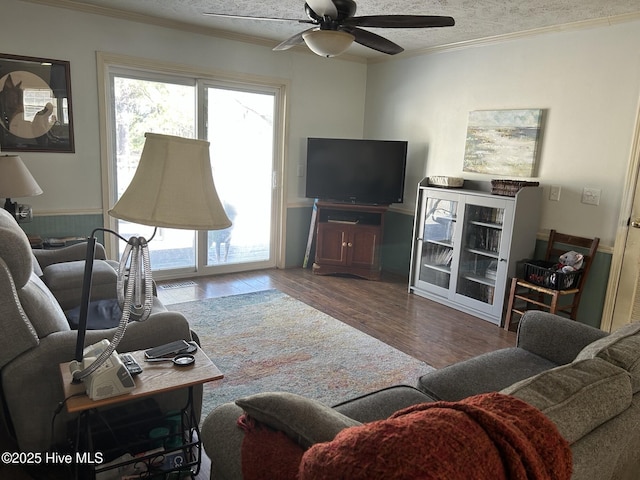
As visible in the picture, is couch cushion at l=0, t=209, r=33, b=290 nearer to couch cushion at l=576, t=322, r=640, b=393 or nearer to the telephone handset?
the telephone handset

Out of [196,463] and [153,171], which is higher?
[153,171]

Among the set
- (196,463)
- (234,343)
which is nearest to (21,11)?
(234,343)

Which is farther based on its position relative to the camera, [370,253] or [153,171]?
[370,253]

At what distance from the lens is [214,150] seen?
5.05 metres

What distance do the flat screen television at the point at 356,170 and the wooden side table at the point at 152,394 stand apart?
12.1 ft

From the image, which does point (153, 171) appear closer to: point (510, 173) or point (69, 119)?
point (69, 119)

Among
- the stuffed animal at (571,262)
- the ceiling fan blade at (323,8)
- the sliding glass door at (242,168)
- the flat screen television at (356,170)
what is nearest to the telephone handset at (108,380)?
the ceiling fan blade at (323,8)

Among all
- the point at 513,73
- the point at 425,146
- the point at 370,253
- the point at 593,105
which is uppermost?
the point at 513,73

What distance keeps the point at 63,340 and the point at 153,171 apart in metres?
0.89

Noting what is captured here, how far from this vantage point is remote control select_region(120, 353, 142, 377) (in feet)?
5.90

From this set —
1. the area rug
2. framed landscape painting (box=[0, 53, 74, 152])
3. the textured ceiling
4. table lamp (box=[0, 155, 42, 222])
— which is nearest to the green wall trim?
framed landscape painting (box=[0, 53, 74, 152])

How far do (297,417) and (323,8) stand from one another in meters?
2.13

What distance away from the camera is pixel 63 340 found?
1.89 meters

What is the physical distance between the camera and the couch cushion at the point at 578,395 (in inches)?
45.0
